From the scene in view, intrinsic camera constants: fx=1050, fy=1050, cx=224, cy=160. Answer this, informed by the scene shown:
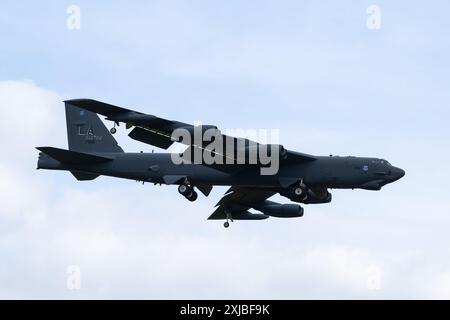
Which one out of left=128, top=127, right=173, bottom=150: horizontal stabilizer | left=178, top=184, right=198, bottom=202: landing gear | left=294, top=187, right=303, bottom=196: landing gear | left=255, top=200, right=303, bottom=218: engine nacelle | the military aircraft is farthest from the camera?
left=255, top=200, right=303, bottom=218: engine nacelle

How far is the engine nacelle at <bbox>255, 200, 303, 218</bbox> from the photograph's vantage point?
200 ft

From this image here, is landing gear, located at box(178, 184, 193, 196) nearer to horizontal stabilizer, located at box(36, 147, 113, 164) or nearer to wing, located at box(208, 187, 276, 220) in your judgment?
horizontal stabilizer, located at box(36, 147, 113, 164)

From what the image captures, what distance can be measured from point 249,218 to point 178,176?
26.9ft

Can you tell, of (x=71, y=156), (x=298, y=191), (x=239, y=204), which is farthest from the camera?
(x=239, y=204)

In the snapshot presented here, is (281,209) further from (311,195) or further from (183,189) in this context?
(183,189)

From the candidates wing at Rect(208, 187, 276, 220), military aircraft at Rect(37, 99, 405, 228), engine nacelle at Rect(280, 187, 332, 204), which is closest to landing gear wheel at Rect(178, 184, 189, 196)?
military aircraft at Rect(37, 99, 405, 228)

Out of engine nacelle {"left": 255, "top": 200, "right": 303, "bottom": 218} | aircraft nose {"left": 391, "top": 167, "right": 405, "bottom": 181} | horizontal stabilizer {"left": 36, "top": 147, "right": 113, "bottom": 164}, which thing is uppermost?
horizontal stabilizer {"left": 36, "top": 147, "right": 113, "bottom": 164}

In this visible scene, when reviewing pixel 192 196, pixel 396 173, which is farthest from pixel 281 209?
pixel 396 173

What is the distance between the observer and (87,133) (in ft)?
196

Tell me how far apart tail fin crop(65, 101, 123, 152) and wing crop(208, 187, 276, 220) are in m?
7.36

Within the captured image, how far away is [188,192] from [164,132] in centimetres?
448

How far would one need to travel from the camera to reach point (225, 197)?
61.8 m
